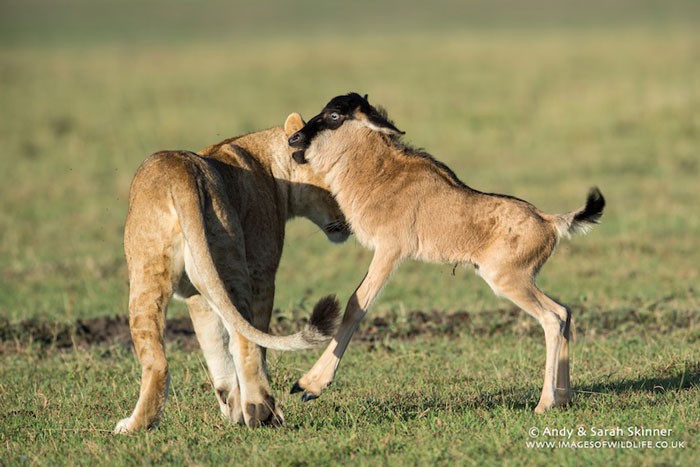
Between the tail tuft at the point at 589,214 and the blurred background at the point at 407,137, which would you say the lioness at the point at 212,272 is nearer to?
the tail tuft at the point at 589,214

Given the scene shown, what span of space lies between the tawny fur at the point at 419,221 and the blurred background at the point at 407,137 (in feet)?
7.45

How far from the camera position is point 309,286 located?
10656mm

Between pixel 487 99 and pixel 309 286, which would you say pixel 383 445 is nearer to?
pixel 309 286

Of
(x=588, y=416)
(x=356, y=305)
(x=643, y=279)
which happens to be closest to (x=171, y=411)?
(x=356, y=305)

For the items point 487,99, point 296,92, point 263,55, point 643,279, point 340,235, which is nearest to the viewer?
point 340,235

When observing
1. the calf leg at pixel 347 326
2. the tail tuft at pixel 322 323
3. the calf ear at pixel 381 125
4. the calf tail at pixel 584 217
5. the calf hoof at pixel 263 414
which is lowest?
the calf hoof at pixel 263 414

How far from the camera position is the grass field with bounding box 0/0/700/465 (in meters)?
5.40

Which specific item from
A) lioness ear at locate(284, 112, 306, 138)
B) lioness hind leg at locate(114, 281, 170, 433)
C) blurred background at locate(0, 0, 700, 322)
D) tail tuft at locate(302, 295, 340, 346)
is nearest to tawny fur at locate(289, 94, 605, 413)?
lioness ear at locate(284, 112, 306, 138)

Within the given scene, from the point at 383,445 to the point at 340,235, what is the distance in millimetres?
1977

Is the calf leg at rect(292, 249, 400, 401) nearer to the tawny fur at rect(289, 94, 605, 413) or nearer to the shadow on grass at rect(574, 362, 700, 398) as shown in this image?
the tawny fur at rect(289, 94, 605, 413)

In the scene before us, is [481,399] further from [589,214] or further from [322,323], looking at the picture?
[322,323]

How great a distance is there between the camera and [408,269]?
37.1 ft

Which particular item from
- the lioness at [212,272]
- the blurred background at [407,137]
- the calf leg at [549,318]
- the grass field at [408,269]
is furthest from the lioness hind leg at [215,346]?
the blurred background at [407,137]

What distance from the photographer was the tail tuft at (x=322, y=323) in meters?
5.07
